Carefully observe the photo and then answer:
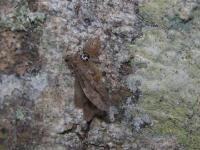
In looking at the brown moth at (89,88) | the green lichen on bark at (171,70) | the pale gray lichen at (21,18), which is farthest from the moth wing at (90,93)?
the pale gray lichen at (21,18)

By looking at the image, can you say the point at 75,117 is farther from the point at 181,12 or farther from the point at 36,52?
the point at 181,12

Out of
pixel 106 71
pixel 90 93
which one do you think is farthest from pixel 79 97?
pixel 106 71

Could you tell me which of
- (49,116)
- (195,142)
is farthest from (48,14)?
(195,142)

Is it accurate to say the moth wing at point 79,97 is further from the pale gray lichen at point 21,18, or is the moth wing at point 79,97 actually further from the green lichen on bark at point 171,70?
the pale gray lichen at point 21,18

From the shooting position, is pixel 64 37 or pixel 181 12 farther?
pixel 181 12

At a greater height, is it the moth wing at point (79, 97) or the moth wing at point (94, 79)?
the moth wing at point (94, 79)

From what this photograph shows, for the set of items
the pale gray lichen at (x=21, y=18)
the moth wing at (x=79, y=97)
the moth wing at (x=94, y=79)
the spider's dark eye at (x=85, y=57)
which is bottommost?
the moth wing at (x=79, y=97)
